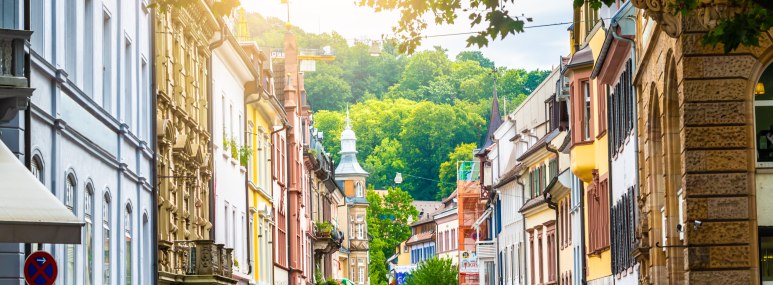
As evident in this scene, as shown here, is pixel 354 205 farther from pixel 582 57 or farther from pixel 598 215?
pixel 598 215

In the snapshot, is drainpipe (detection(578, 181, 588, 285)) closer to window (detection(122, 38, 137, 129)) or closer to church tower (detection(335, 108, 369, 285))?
window (detection(122, 38, 137, 129))

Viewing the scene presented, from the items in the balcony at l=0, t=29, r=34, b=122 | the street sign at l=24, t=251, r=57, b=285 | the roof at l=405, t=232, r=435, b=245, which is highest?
the roof at l=405, t=232, r=435, b=245

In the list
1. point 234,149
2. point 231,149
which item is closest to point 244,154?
point 231,149

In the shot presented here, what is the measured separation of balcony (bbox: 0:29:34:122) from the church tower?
322 feet

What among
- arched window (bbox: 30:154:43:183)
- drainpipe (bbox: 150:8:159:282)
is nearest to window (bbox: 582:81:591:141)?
drainpipe (bbox: 150:8:159:282)

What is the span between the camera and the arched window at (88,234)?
2359cm

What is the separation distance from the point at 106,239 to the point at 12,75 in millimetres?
9271

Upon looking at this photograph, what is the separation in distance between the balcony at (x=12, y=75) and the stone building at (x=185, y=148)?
1437 centimetres

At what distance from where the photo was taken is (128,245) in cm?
2823

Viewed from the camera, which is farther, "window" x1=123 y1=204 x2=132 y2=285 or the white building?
the white building

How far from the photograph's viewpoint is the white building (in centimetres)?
4097

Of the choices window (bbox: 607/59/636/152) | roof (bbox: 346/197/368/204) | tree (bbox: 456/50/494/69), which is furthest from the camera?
tree (bbox: 456/50/494/69)

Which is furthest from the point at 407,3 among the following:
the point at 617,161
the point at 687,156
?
the point at 617,161

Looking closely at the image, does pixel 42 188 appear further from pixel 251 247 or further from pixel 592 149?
pixel 251 247
